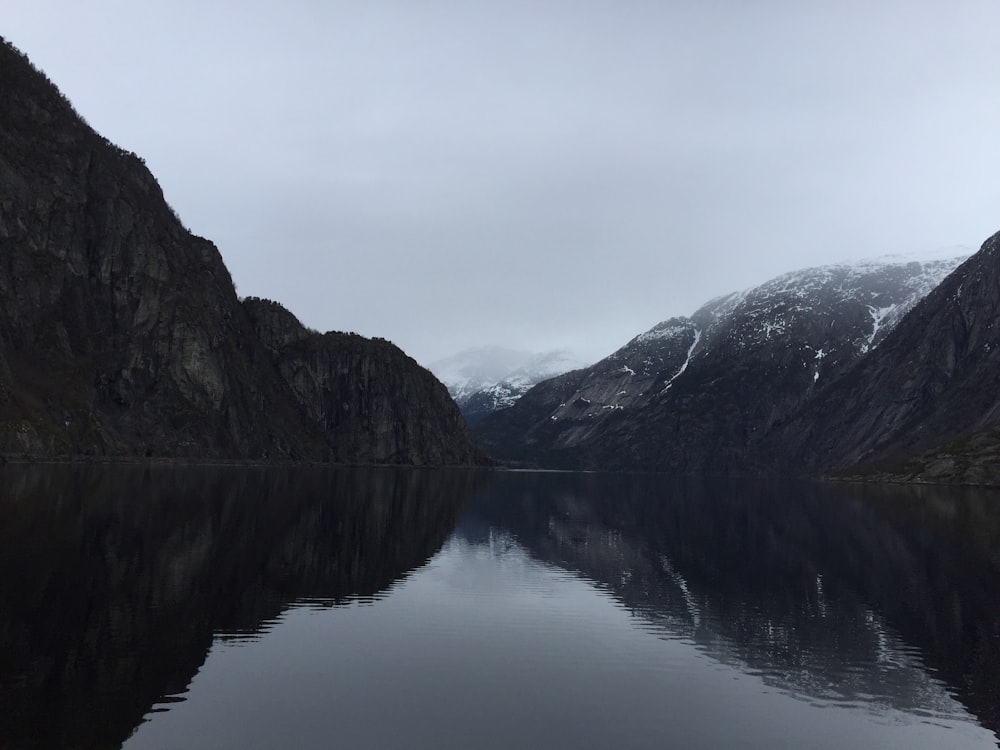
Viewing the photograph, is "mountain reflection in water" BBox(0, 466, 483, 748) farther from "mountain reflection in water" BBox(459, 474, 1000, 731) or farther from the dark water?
"mountain reflection in water" BBox(459, 474, 1000, 731)

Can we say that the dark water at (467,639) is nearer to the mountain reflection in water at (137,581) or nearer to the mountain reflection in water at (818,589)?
the mountain reflection in water at (137,581)

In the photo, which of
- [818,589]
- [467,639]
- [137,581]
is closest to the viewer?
[467,639]

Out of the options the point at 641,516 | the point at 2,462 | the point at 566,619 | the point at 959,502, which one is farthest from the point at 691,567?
the point at 2,462

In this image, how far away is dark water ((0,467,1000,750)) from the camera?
2602 cm

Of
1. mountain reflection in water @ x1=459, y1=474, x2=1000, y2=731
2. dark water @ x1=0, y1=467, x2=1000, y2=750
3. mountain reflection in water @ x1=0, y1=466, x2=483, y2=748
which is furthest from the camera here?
mountain reflection in water @ x1=459, y1=474, x2=1000, y2=731

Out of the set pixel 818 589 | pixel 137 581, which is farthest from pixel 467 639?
pixel 818 589

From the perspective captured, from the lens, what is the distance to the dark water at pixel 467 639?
85.4 ft

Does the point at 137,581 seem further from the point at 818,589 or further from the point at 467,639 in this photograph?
the point at 818,589

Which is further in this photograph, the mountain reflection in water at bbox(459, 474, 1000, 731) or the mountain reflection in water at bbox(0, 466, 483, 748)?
the mountain reflection in water at bbox(459, 474, 1000, 731)

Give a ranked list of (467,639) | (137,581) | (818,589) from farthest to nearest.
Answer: (818,589) < (137,581) < (467,639)

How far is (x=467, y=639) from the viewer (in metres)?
38.9

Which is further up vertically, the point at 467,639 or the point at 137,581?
the point at 137,581

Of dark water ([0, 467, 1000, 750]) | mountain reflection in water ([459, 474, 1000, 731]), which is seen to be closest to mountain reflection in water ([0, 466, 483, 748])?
dark water ([0, 467, 1000, 750])

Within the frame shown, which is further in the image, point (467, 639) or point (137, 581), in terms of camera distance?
point (137, 581)
